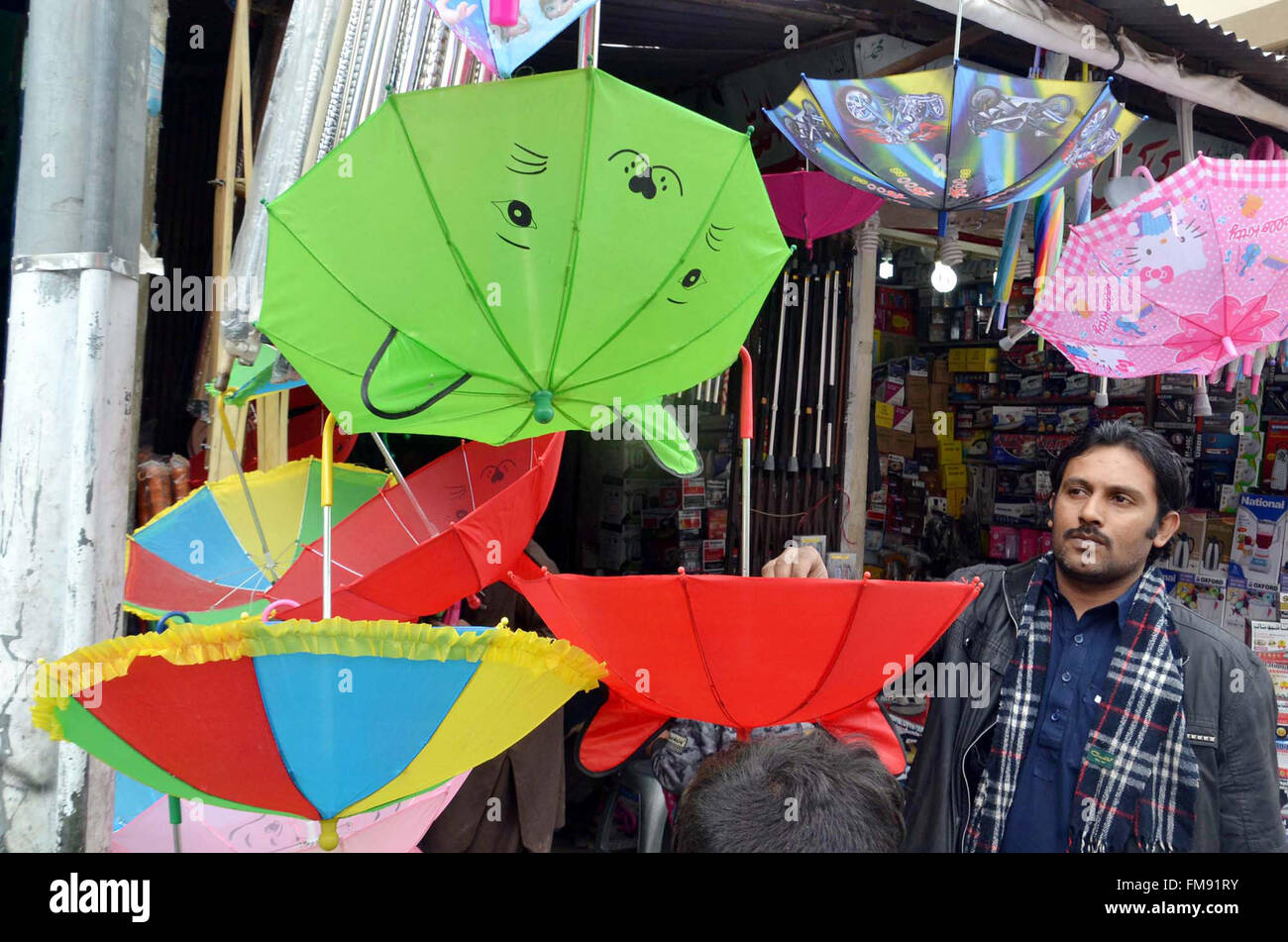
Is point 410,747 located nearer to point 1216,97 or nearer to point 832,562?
point 832,562

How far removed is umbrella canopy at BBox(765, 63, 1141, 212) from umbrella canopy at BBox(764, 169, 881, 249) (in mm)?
812

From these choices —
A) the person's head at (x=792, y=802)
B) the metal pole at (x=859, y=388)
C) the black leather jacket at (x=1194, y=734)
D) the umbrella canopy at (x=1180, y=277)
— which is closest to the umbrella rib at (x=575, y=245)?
the person's head at (x=792, y=802)

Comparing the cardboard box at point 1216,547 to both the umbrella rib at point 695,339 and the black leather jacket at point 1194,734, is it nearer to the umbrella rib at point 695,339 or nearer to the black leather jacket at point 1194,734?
the black leather jacket at point 1194,734

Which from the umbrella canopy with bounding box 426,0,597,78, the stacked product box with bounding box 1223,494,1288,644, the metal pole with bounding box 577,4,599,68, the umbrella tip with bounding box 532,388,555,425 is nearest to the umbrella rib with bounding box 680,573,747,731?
the umbrella tip with bounding box 532,388,555,425

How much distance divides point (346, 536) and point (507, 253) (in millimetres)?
1117

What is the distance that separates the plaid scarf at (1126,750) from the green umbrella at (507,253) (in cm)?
117

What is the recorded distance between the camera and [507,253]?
167cm

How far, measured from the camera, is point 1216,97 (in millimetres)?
3971

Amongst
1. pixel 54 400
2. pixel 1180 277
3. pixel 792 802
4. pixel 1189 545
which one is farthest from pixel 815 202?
pixel 1189 545

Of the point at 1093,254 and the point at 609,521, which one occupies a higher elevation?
the point at 1093,254

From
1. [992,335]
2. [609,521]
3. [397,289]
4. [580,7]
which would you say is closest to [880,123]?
[580,7]

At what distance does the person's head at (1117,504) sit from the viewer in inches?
82.6

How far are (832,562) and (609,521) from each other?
5.84 feet

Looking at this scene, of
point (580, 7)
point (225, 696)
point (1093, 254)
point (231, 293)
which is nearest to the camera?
point (225, 696)
